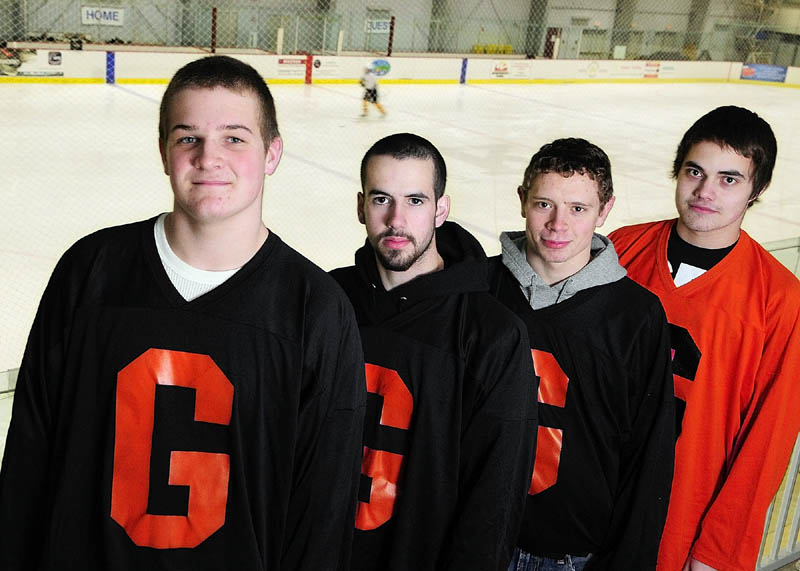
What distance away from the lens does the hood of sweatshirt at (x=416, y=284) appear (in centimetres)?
172

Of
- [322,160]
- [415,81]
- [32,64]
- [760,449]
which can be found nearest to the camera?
[760,449]

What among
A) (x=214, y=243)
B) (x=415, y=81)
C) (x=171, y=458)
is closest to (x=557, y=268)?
(x=214, y=243)

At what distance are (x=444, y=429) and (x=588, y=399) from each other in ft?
1.17

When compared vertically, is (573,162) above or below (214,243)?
above

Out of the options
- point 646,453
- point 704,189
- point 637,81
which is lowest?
point 637,81

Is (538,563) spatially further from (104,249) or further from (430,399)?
(104,249)

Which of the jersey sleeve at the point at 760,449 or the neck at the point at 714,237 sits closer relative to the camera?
the jersey sleeve at the point at 760,449

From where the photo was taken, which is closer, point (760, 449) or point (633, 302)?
point (633, 302)

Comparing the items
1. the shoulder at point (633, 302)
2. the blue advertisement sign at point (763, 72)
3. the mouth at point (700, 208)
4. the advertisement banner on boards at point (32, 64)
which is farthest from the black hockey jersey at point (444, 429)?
the blue advertisement sign at point (763, 72)

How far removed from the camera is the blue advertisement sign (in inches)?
974

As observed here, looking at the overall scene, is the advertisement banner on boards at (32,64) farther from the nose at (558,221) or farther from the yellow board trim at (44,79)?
the nose at (558,221)

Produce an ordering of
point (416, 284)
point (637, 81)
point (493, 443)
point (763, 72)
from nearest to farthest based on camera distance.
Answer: point (493, 443) → point (416, 284) → point (637, 81) → point (763, 72)

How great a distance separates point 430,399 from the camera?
5.42ft

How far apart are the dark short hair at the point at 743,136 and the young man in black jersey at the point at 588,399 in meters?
0.42
